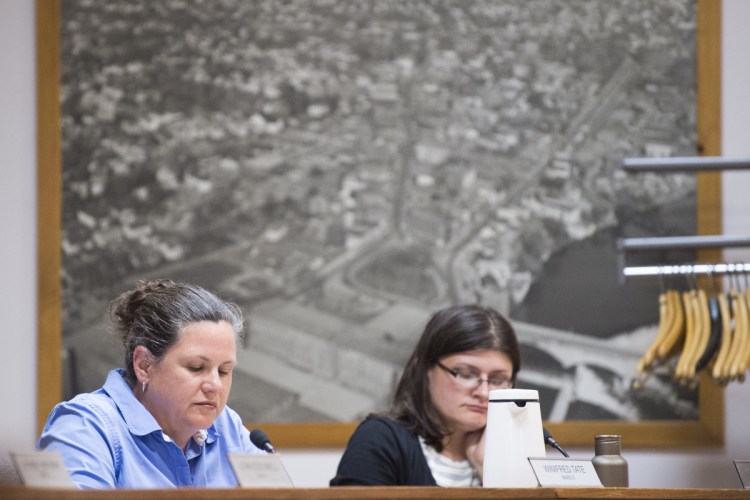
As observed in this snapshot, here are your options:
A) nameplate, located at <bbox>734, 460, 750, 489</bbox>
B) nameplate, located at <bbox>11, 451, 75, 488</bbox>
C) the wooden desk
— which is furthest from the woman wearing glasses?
nameplate, located at <bbox>11, 451, 75, 488</bbox>

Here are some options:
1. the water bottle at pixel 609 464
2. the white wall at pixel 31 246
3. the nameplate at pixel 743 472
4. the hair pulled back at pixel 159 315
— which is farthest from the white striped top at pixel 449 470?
the white wall at pixel 31 246

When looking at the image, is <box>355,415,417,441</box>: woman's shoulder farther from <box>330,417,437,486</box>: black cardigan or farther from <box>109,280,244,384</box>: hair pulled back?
<box>109,280,244,384</box>: hair pulled back

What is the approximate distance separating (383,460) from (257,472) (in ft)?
3.55

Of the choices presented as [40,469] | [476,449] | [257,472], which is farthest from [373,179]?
[40,469]

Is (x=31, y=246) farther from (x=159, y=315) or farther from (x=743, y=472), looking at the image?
(x=743, y=472)

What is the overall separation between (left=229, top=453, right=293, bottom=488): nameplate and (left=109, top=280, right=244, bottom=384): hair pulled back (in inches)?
30.0

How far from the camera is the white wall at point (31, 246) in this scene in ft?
11.3

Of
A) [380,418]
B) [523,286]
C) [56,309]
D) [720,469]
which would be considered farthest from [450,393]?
[56,309]

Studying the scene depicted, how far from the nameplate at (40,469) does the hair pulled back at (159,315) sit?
0.82 metres

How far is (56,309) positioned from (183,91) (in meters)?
0.84

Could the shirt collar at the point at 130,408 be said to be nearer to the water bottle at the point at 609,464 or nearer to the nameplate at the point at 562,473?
the nameplate at the point at 562,473

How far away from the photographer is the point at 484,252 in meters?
3.54

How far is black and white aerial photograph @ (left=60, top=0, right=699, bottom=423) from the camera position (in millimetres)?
3523

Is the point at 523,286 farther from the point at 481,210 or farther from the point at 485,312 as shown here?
the point at 485,312
